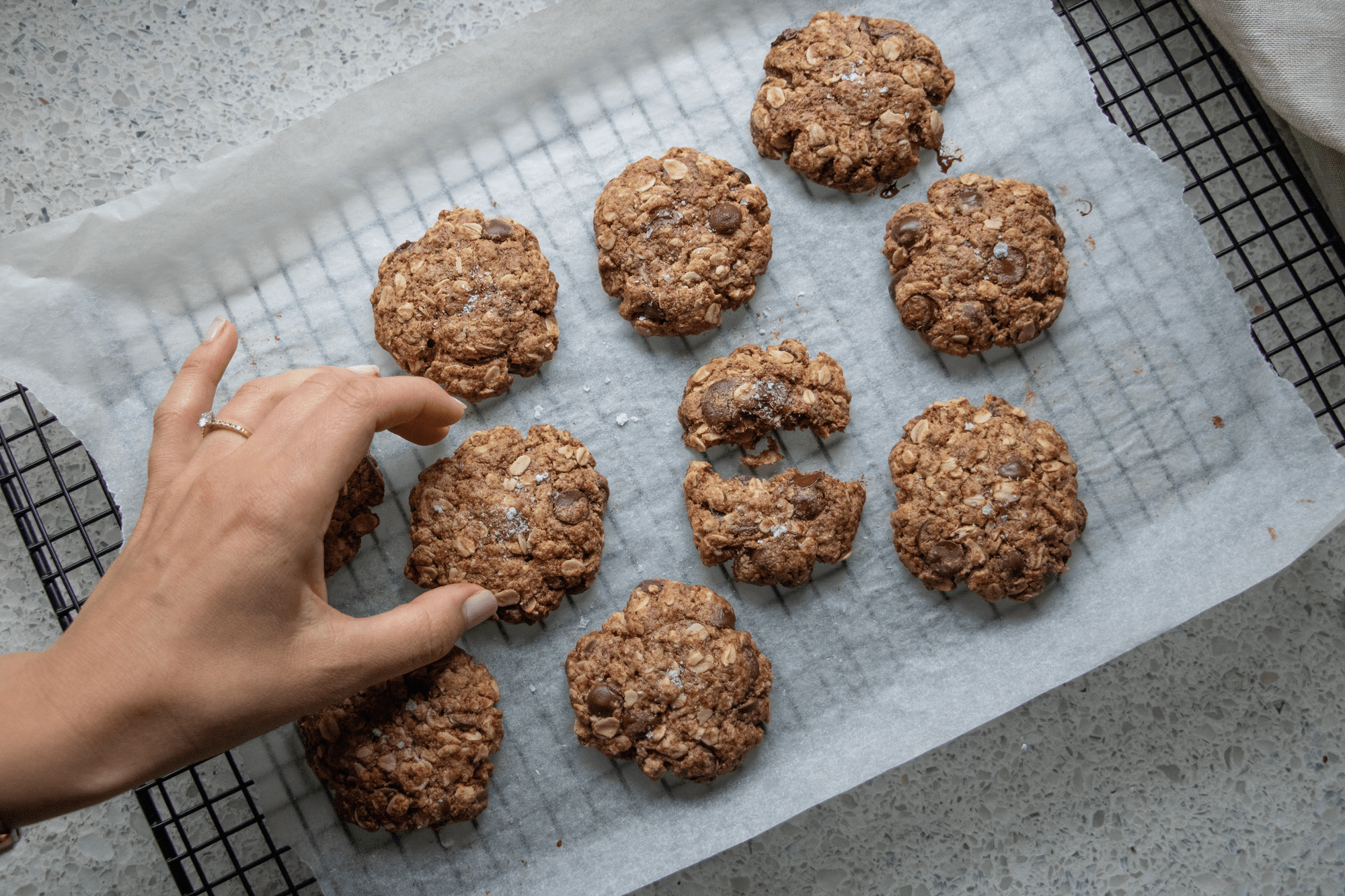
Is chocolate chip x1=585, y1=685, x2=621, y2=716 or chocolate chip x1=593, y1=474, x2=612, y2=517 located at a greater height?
chocolate chip x1=593, y1=474, x2=612, y2=517

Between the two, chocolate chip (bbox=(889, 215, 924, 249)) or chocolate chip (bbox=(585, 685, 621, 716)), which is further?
chocolate chip (bbox=(889, 215, 924, 249))

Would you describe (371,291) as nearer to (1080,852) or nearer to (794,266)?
(794,266)

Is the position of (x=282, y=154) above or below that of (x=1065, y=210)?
above

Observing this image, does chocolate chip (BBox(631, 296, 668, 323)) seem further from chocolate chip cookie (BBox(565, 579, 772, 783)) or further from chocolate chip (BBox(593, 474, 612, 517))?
chocolate chip cookie (BBox(565, 579, 772, 783))

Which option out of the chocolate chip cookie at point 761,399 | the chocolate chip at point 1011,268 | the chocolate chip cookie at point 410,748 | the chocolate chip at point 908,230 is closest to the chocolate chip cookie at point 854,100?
the chocolate chip at point 908,230

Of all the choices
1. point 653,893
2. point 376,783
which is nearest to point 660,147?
point 376,783

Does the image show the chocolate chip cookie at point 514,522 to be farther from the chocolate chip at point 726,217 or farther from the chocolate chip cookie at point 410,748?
the chocolate chip at point 726,217

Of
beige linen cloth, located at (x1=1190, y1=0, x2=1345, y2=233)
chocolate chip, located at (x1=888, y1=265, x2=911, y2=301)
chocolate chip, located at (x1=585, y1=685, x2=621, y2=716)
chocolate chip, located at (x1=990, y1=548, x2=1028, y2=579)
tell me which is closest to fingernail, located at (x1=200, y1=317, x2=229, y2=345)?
chocolate chip, located at (x1=585, y1=685, x2=621, y2=716)
